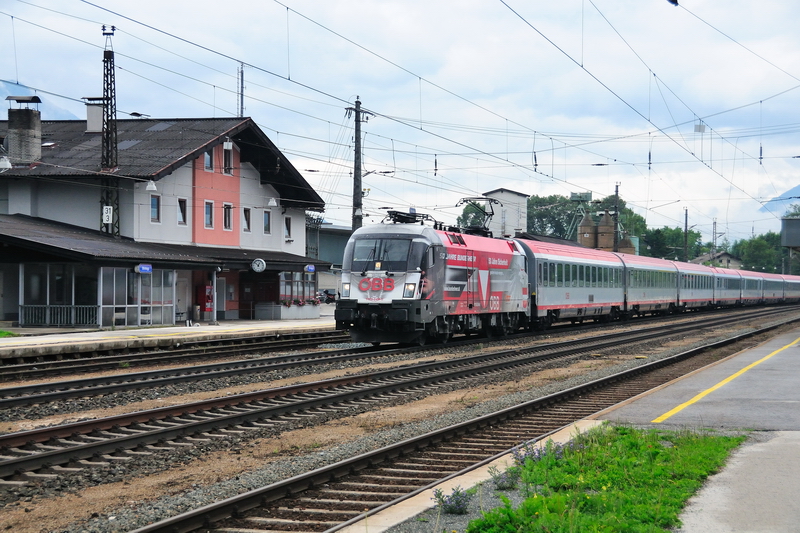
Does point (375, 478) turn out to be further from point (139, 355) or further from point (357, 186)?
point (357, 186)

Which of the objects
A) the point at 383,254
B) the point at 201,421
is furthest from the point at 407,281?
the point at 201,421

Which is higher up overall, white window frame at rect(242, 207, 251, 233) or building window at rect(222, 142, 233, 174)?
building window at rect(222, 142, 233, 174)

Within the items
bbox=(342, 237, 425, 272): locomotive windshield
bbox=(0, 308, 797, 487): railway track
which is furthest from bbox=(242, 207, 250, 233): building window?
bbox=(0, 308, 797, 487): railway track

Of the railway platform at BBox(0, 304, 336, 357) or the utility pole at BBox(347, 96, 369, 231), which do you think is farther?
the utility pole at BBox(347, 96, 369, 231)

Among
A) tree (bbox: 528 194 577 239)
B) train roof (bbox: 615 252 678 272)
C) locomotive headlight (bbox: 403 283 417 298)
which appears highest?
tree (bbox: 528 194 577 239)

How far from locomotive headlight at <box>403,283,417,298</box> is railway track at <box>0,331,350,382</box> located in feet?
15.7

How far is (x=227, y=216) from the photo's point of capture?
42.5 metres

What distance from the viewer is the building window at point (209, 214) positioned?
4103 centimetres

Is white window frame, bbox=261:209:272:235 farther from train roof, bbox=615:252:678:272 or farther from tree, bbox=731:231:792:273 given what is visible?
tree, bbox=731:231:792:273

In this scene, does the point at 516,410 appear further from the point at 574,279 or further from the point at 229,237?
the point at 229,237

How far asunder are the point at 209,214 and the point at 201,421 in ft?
104

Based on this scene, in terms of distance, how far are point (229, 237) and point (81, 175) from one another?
29.0 ft

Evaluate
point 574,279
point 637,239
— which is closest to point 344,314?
point 574,279

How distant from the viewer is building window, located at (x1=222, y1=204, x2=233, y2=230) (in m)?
42.1
